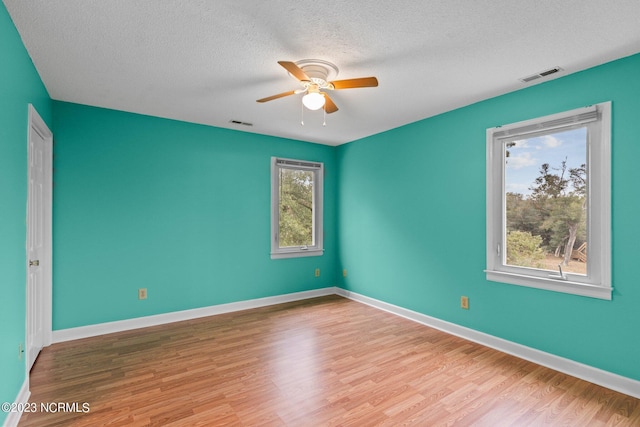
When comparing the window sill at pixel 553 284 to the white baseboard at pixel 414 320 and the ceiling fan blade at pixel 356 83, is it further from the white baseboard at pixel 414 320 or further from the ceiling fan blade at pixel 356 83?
the ceiling fan blade at pixel 356 83

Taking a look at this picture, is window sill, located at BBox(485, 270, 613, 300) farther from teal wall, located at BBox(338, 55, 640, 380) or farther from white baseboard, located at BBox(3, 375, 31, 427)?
white baseboard, located at BBox(3, 375, 31, 427)

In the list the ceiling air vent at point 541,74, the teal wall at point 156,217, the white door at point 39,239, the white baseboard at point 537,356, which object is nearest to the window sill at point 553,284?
the white baseboard at point 537,356

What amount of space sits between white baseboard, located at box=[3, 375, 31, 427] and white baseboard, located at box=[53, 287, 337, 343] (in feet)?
3.68

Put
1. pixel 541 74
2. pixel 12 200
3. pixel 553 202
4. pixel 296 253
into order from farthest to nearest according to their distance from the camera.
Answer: pixel 296 253, pixel 553 202, pixel 541 74, pixel 12 200

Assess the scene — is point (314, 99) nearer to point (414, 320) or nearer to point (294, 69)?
point (294, 69)

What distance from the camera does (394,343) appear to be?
3217 millimetres

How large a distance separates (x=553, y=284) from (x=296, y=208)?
329 centimetres

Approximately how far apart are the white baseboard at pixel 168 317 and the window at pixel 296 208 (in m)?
0.62

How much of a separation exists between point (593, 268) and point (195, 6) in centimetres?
331

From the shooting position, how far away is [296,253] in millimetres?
4809

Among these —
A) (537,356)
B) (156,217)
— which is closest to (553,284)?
(537,356)

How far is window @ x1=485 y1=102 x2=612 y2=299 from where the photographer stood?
8.05 feet

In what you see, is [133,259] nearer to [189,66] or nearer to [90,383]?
[90,383]

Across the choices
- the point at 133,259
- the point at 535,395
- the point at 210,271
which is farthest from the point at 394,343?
the point at 133,259
